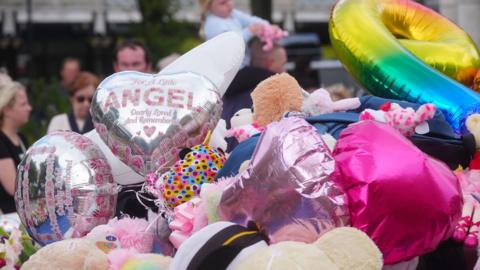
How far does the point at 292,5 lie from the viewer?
888 inches

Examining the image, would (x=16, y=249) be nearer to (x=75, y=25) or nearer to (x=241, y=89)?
Answer: (x=241, y=89)

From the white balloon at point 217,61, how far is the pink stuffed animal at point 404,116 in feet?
2.22

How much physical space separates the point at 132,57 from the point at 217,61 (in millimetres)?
2396

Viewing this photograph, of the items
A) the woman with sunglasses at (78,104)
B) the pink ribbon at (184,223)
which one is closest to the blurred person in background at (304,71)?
the woman with sunglasses at (78,104)

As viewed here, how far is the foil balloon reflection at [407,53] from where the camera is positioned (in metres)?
2.73

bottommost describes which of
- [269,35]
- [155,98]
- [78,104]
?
[78,104]

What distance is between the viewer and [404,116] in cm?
242

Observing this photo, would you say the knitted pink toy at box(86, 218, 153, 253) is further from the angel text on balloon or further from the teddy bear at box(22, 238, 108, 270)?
the angel text on balloon

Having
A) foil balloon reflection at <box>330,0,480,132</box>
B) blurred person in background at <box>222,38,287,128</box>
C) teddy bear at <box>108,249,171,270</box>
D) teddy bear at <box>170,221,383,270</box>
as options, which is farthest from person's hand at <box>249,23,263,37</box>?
teddy bear at <box>170,221,383,270</box>

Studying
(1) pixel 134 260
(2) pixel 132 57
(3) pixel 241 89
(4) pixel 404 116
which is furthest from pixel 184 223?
(2) pixel 132 57

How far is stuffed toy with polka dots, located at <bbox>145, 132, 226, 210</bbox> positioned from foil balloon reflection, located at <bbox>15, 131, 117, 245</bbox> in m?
0.26

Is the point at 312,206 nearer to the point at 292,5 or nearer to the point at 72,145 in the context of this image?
the point at 72,145

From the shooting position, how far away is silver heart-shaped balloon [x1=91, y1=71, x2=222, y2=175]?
8.56 ft

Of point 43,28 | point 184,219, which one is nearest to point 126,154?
point 184,219
